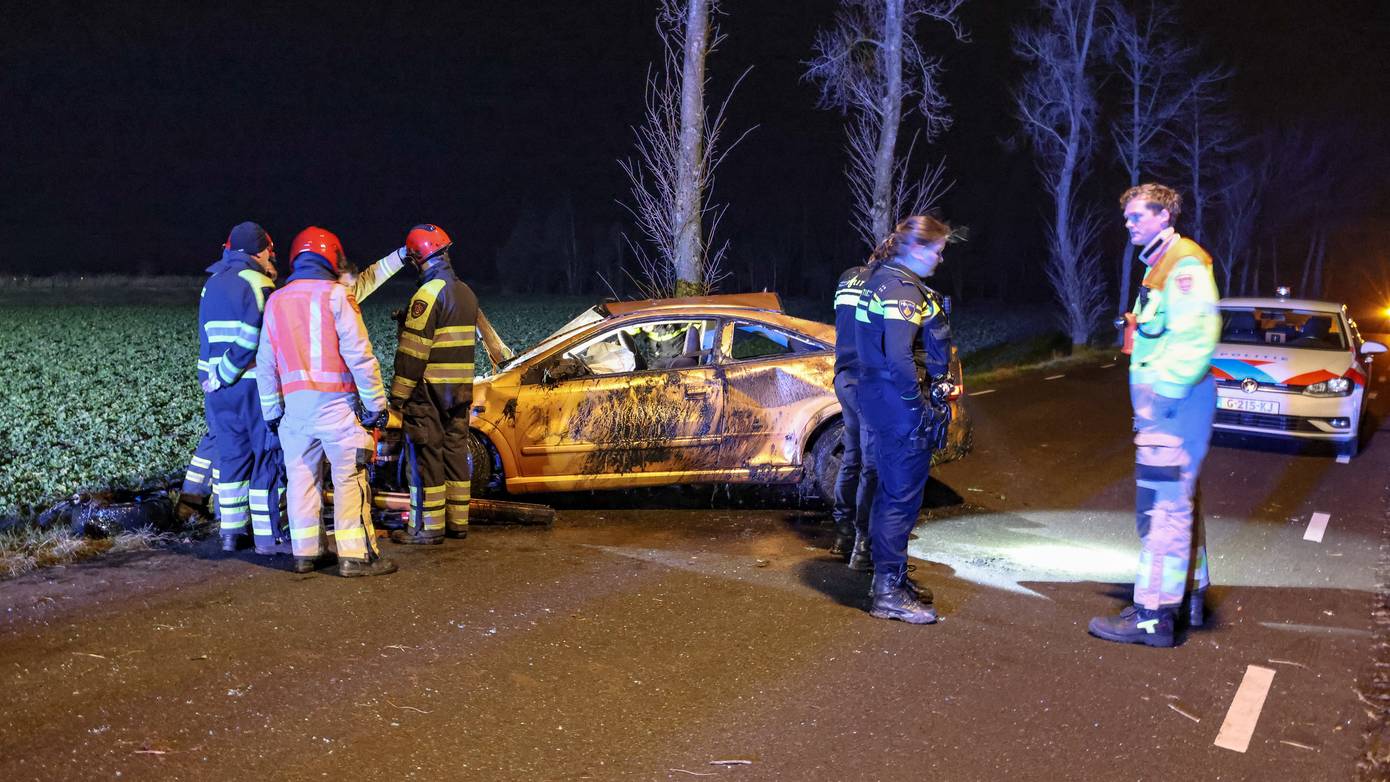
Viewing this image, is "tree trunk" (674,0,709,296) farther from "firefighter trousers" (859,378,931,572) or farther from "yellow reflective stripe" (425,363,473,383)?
"firefighter trousers" (859,378,931,572)

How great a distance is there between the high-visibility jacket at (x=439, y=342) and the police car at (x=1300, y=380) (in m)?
7.54

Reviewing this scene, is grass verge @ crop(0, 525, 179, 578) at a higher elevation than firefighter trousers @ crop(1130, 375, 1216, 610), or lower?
lower

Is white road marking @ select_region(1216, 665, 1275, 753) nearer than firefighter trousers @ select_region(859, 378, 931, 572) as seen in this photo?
Yes

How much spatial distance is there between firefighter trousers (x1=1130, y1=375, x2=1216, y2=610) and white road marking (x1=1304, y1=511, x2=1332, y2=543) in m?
2.98

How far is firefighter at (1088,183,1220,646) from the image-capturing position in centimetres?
488

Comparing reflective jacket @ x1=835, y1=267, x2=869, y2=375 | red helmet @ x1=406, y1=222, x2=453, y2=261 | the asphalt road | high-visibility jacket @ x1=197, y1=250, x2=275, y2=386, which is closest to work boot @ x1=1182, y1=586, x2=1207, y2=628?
the asphalt road

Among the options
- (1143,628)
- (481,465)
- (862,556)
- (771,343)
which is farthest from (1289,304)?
(481,465)

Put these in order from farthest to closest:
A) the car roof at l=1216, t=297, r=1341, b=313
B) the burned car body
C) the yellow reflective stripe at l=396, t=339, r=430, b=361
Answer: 1. the car roof at l=1216, t=297, r=1341, b=313
2. the burned car body
3. the yellow reflective stripe at l=396, t=339, r=430, b=361

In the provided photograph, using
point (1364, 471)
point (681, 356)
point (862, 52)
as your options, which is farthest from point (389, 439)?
point (862, 52)

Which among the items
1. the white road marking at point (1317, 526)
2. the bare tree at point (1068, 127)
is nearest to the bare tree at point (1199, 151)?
the bare tree at point (1068, 127)

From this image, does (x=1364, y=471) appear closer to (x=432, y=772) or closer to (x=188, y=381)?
(x=432, y=772)

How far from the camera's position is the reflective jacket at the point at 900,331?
5.12m

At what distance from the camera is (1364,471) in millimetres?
9859

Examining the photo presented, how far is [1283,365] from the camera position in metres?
10.4
